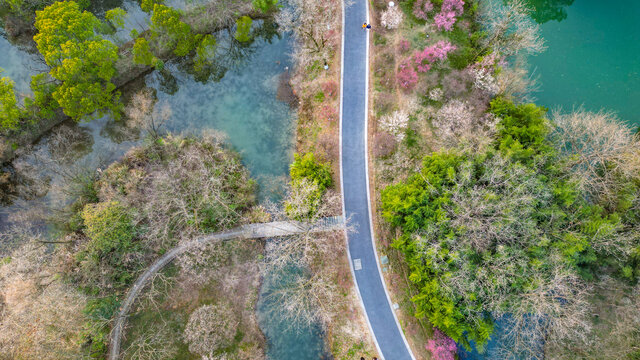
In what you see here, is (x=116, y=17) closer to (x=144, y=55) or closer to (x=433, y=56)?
(x=144, y=55)

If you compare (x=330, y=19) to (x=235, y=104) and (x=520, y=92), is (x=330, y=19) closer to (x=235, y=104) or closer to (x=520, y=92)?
(x=235, y=104)

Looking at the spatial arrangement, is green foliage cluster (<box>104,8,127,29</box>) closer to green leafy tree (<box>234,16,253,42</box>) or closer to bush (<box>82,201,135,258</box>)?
green leafy tree (<box>234,16,253,42</box>)

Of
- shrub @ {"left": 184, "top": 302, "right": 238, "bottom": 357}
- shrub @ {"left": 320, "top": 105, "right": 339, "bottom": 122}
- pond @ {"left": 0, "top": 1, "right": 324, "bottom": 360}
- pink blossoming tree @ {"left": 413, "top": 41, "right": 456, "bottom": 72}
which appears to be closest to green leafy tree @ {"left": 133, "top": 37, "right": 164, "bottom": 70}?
pond @ {"left": 0, "top": 1, "right": 324, "bottom": 360}

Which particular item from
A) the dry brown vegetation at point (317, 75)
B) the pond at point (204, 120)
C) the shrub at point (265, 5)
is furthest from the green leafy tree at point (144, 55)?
the dry brown vegetation at point (317, 75)

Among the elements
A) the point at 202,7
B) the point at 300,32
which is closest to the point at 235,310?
the point at 300,32

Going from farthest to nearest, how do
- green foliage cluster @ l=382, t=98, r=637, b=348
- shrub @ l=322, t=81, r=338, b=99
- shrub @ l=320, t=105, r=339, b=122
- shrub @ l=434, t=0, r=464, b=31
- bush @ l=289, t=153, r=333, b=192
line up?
shrub @ l=322, t=81, r=338, b=99 < shrub @ l=320, t=105, r=339, b=122 < shrub @ l=434, t=0, r=464, b=31 < bush @ l=289, t=153, r=333, b=192 < green foliage cluster @ l=382, t=98, r=637, b=348

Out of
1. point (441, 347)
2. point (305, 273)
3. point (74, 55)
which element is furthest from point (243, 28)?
point (441, 347)

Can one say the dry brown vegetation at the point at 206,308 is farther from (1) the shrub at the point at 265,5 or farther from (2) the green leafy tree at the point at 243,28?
(1) the shrub at the point at 265,5
